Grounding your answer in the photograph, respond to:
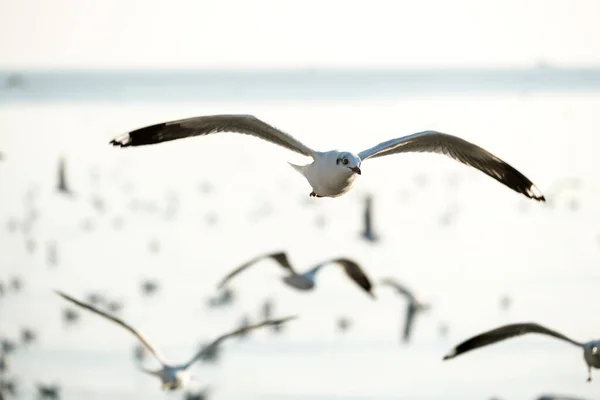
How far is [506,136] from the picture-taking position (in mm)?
32094

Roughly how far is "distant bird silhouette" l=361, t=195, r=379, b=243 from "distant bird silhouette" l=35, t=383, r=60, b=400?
21.5 ft

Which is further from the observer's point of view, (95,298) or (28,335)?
(95,298)

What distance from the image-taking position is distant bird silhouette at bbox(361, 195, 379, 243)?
65.5 ft

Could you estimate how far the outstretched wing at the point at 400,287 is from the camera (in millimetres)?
15445

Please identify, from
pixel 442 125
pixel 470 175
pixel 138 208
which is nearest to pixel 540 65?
pixel 442 125

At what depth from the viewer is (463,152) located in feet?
37.4

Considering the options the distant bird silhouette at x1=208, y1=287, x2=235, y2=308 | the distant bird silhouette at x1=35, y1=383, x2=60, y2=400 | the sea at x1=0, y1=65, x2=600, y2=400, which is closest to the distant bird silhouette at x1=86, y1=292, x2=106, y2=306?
the sea at x1=0, y1=65, x2=600, y2=400

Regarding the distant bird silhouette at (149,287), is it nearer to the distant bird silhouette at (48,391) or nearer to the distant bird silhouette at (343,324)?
the distant bird silhouette at (343,324)

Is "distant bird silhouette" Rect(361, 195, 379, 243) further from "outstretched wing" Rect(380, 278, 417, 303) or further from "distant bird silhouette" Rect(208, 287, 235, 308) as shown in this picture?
"outstretched wing" Rect(380, 278, 417, 303)

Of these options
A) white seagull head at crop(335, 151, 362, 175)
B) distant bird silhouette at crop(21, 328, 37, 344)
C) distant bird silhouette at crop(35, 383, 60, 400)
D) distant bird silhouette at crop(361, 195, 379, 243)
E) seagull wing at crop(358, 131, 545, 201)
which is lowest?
distant bird silhouette at crop(35, 383, 60, 400)

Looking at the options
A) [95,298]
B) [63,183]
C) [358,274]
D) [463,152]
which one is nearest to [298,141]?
[463,152]

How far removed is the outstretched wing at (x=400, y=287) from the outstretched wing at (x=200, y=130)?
4.96m

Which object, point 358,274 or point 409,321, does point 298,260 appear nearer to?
point 409,321

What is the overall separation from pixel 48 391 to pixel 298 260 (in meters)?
5.78
